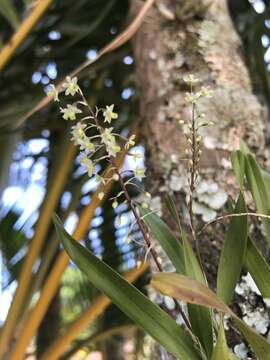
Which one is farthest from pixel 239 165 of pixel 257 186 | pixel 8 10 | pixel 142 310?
pixel 8 10

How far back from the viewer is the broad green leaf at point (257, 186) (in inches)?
15.0

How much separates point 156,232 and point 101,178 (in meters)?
0.06

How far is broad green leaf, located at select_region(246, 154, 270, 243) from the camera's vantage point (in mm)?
381

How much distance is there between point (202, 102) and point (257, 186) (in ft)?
0.80

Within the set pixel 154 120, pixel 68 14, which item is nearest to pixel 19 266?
pixel 68 14

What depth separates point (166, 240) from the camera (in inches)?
15.0

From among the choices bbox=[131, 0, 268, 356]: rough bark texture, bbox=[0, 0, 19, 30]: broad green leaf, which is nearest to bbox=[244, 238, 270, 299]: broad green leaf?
bbox=[131, 0, 268, 356]: rough bark texture

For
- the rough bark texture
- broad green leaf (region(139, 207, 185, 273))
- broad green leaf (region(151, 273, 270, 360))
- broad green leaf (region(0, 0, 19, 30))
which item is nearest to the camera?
broad green leaf (region(151, 273, 270, 360))

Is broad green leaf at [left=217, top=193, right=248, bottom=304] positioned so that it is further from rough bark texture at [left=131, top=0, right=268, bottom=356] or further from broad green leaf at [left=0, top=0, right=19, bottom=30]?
broad green leaf at [left=0, top=0, right=19, bottom=30]

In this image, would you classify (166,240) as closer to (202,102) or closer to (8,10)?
(202,102)

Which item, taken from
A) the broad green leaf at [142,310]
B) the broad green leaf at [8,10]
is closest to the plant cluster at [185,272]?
the broad green leaf at [142,310]

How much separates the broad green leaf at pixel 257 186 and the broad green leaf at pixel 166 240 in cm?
6

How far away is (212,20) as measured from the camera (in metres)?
0.69

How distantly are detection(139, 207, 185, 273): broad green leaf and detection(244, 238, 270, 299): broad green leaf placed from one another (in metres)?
0.05
